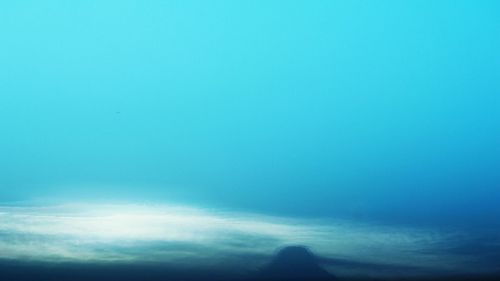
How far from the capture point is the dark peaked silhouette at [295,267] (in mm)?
1581

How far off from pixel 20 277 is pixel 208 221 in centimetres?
56

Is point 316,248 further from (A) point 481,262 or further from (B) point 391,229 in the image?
(A) point 481,262

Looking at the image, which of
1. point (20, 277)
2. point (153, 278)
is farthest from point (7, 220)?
point (153, 278)

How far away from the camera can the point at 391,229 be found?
1613 mm

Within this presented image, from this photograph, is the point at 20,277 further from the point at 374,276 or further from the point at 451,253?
the point at 451,253

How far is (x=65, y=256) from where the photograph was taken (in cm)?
155

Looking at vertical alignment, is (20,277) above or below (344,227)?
below

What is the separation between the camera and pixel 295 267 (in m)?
1.59

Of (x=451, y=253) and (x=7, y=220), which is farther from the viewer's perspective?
(x=451, y=253)

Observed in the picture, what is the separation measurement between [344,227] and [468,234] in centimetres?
38

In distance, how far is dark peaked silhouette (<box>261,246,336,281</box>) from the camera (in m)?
1.58

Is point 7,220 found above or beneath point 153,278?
above

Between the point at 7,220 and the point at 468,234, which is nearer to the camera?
the point at 7,220

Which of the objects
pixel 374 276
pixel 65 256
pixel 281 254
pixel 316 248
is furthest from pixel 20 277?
pixel 374 276
